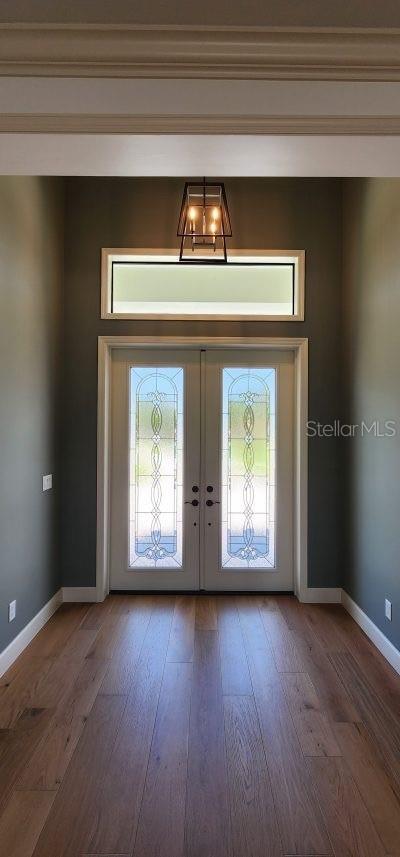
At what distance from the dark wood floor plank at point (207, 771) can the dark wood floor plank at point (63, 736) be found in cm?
55

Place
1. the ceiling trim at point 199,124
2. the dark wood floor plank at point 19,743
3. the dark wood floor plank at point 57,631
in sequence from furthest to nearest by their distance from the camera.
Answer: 1. the dark wood floor plank at point 57,631
2. the dark wood floor plank at point 19,743
3. the ceiling trim at point 199,124

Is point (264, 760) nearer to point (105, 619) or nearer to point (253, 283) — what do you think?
point (105, 619)

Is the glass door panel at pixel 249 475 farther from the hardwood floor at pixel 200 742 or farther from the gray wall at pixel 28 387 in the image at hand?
the gray wall at pixel 28 387

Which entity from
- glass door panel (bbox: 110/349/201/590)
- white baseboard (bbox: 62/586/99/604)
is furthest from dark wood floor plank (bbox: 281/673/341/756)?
white baseboard (bbox: 62/586/99/604)

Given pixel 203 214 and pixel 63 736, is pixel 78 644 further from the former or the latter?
pixel 203 214

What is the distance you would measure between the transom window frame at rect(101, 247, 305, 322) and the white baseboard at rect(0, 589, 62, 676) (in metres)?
2.42

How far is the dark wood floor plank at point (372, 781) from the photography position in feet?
5.93

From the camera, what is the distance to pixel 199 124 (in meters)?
1.45

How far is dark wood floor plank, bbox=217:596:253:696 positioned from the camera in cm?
283

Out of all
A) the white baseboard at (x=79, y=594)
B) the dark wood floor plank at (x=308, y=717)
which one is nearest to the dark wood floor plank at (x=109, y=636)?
the white baseboard at (x=79, y=594)

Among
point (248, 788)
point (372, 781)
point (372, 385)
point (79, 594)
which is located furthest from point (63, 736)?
point (372, 385)

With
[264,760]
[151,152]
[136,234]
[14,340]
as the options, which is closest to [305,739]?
[264,760]

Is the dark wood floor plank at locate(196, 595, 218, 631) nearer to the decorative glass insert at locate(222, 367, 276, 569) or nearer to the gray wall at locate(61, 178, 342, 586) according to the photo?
the decorative glass insert at locate(222, 367, 276, 569)

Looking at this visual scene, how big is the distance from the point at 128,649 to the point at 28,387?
1928mm
